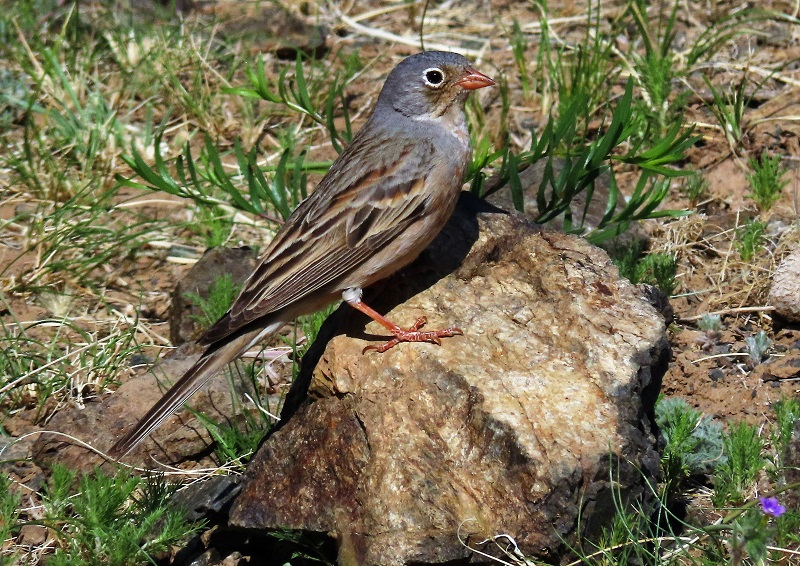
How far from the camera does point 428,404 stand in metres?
4.65

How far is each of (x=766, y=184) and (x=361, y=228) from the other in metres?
3.23

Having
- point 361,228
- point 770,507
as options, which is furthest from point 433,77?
point 770,507

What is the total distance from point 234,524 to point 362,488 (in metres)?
0.67

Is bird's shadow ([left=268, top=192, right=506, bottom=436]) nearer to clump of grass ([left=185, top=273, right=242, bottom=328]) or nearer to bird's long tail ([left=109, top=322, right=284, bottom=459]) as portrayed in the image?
bird's long tail ([left=109, top=322, right=284, bottom=459])

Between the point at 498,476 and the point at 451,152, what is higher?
the point at 451,152

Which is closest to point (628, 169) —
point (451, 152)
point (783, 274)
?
point (783, 274)

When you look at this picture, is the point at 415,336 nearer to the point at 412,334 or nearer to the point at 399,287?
the point at 412,334

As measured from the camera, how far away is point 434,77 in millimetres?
5883

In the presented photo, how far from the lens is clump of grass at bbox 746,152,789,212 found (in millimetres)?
7121

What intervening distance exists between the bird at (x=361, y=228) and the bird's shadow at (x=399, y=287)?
106 millimetres

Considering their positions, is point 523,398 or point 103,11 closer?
point 523,398

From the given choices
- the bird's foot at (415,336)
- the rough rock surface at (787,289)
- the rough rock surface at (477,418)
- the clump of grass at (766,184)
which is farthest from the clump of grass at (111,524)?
the clump of grass at (766,184)

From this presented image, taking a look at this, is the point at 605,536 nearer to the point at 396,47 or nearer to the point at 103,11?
the point at 396,47

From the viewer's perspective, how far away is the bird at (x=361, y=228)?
519cm
